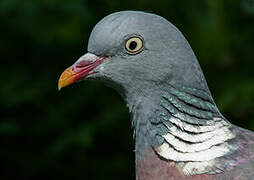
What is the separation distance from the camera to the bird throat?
2.89 meters

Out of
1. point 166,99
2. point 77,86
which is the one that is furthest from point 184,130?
point 77,86

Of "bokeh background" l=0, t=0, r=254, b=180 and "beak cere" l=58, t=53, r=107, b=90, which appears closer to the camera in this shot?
"beak cere" l=58, t=53, r=107, b=90

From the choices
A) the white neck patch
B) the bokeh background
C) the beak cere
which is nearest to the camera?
the white neck patch

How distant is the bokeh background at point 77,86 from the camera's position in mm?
5281

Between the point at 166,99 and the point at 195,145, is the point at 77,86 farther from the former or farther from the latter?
the point at 195,145

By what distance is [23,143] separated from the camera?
5930 mm

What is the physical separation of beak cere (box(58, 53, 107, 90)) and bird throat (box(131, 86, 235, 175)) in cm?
31

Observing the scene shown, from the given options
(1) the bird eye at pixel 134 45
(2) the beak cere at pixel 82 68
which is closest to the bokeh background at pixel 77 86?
(2) the beak cere at pixel 82 68

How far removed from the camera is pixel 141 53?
2988 mm

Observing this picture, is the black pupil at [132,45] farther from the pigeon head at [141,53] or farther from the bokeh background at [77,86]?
the bokeh background at [77,86]

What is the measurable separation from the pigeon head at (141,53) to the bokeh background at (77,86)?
1.95 m

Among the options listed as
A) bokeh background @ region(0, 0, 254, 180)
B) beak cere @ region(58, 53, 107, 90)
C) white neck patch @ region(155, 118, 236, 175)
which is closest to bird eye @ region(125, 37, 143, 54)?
beak cere @ region(58, 53, 107, 90)

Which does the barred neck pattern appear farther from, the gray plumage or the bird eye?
the bird eye

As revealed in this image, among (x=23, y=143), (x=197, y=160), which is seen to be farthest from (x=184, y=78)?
(x=23, y=143)
